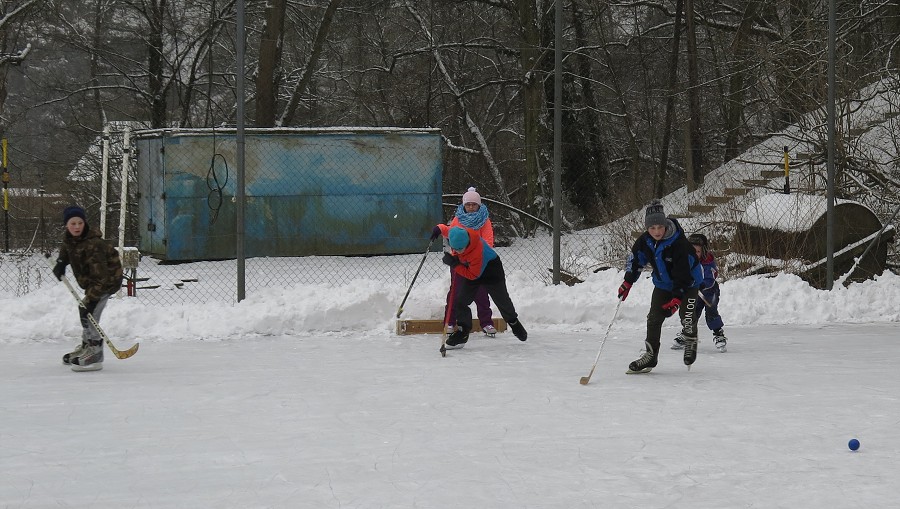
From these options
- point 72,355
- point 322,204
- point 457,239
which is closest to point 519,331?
point 457,239

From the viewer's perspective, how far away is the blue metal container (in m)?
14.4

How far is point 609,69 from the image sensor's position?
→ 915 inches

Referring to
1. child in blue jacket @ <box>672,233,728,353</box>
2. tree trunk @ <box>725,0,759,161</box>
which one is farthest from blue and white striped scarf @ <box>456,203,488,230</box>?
tree trunk @ <box>725,0,759,161</box>

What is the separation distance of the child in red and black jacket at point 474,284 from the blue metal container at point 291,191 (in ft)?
20.6

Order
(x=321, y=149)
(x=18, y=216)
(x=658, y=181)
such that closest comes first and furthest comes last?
(x=321, y=149) → (x=18, y=216) → (x=658, y=181)

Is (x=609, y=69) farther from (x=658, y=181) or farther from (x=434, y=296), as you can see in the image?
(x=434, y=296)

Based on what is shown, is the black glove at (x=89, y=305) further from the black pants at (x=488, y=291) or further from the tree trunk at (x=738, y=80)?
the tree trunk at (x=738, y=80)

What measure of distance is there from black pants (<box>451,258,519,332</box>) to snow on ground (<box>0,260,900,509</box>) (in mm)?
296

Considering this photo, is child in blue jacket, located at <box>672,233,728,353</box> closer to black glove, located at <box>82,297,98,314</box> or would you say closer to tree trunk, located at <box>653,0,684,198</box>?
black glove, located at <box>82,297,98,314</box>

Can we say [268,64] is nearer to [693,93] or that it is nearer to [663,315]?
[693,93]

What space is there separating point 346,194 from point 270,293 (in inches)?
204

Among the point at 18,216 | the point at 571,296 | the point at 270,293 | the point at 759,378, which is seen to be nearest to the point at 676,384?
the point at 759,378

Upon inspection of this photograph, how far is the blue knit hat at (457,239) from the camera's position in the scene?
8461 mm

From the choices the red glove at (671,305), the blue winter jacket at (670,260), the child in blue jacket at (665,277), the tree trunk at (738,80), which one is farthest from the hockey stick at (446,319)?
the tree trunk at (738,80)
